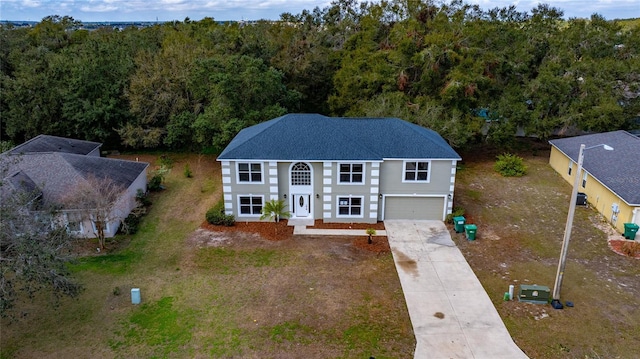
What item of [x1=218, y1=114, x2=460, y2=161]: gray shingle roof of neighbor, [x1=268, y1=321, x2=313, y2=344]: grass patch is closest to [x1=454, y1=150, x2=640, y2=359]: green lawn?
[x1=218, y1=114, x2=460, y2=161]: gray shingle roof of neighbor

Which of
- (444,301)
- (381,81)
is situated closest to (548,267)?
(444,301)

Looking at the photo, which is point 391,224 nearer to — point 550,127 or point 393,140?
point 393,140

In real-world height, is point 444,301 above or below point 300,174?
below

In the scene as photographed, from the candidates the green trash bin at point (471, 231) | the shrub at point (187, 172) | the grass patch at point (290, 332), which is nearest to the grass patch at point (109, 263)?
the grass patch at point (290, 332)

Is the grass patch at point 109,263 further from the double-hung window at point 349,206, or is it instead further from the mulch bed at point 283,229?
the double-hung window at point 349,206

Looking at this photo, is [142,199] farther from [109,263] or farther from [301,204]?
[301,204]

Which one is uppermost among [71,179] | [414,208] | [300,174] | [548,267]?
[300,174]

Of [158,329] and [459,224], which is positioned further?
[459,224]
